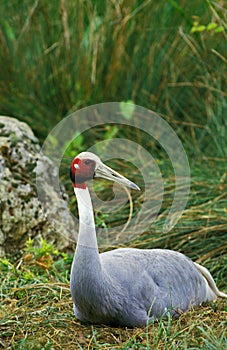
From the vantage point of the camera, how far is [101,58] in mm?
5703

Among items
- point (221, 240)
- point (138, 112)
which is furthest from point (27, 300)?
point (138, 112)

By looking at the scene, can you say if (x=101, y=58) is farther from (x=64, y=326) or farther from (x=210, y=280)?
(x=64, y=326)

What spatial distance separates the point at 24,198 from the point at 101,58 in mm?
1861

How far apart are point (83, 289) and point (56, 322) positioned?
327 mm

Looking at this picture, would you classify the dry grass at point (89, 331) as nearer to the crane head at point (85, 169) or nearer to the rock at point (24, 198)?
the crane head at point (85, 169)

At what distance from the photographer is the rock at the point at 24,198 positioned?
418cm

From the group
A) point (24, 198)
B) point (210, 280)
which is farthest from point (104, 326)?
point (24, 198)

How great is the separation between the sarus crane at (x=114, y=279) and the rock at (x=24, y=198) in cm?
105

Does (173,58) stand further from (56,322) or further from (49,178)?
(56,322)

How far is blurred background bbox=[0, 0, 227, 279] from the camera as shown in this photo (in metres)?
5.59

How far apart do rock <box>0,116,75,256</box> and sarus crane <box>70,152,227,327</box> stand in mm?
1051

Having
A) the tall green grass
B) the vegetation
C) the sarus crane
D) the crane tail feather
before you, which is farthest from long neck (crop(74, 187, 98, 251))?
the tall green grass

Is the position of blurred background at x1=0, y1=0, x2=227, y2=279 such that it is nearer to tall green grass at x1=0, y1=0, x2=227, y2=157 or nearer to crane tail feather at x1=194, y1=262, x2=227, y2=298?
tall green grass at x1=0, y1=0, x2=227, y2=157

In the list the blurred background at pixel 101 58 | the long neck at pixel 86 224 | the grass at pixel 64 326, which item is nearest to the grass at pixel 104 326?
the grass at pixel 64 326
